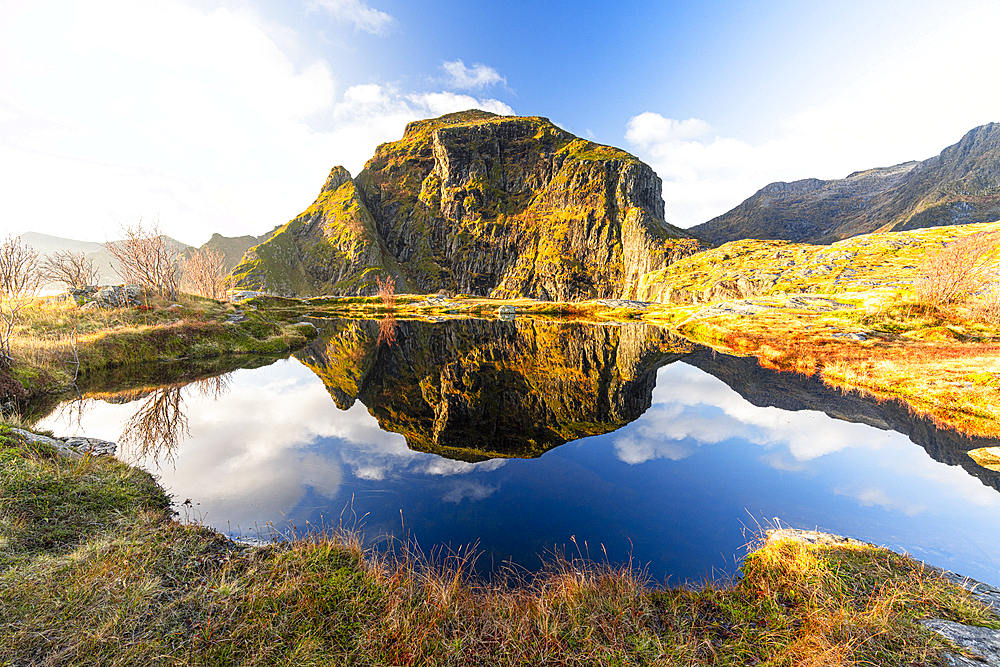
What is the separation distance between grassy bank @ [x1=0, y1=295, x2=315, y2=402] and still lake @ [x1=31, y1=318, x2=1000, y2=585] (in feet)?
7.96

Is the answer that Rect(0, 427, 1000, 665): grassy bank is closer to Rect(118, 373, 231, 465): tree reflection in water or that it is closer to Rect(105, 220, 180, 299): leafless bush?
Rect(118, 373, 231, 465): tree reflection in water

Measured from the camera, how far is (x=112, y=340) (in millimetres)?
24125

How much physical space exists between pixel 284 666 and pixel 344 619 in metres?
1.12

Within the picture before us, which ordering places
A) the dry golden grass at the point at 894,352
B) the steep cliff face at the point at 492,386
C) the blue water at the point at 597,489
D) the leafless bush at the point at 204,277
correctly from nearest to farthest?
the blue water at the point at 597,489 → the steep cliff face at the point at 492,386 → the dry golden grass at the point at 894,352 → the leafless bush at the point at 204,277

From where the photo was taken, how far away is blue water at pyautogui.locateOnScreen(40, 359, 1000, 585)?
341 inches

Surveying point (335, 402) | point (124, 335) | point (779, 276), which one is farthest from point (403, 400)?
point (779, 276)

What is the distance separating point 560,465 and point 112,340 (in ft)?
111

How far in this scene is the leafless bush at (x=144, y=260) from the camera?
34.5m

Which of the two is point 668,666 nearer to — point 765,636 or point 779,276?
point 765,636

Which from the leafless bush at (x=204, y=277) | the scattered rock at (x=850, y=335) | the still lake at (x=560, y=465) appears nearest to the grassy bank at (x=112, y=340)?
the still lake at (x=560, y=465)

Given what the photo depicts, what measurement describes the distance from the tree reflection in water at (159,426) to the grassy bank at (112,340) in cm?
471

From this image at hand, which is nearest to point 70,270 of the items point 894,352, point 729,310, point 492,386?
point 492,386

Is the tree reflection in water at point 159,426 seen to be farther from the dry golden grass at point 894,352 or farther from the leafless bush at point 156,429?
the dry golden grass at point 894,352

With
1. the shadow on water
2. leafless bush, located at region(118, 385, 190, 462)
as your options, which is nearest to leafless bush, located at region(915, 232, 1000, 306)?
the shadow on water
